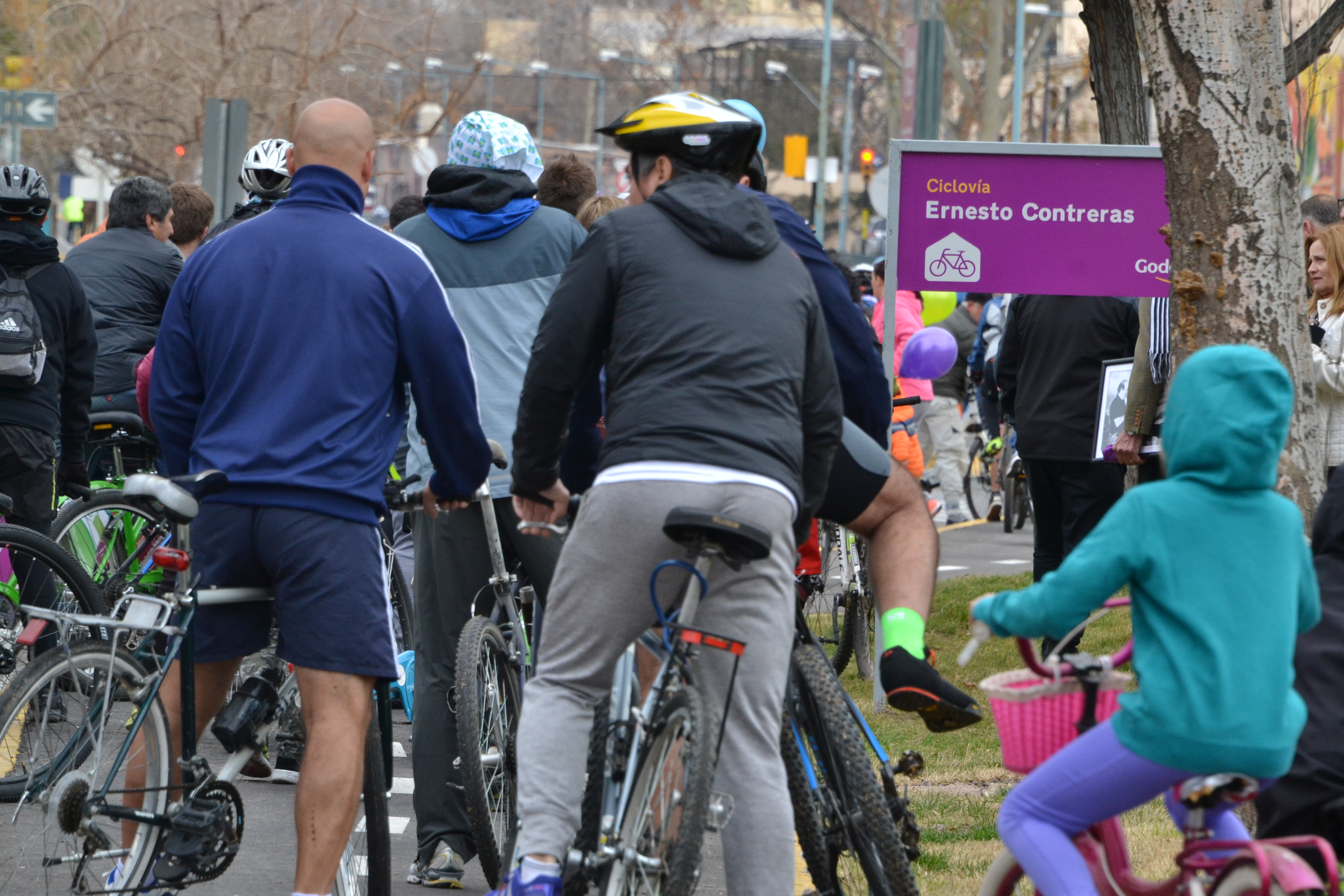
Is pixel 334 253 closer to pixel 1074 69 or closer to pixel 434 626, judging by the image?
pixel 434 626

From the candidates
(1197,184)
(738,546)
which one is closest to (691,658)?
(738,546)

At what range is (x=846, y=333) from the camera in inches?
173

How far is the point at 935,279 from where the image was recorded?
7.63 meters

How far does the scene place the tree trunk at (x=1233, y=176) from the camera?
524 cm

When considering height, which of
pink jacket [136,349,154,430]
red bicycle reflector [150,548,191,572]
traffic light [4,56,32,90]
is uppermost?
traffic light [4,56,32,90]

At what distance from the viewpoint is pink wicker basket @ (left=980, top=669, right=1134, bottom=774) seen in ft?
12.0

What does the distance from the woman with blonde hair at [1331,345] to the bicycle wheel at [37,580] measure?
4521 mm

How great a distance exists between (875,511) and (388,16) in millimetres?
23489

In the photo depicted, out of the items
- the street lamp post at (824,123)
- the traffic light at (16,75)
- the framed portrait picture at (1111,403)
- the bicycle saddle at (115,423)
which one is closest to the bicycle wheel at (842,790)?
the framed portrait picture at (1111,403)

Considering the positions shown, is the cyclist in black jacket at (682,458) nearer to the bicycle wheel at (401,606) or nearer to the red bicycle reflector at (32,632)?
the red bicycle reflector at (32,632)

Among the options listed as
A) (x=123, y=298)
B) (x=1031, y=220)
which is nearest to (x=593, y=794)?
(x=1031, y=220)

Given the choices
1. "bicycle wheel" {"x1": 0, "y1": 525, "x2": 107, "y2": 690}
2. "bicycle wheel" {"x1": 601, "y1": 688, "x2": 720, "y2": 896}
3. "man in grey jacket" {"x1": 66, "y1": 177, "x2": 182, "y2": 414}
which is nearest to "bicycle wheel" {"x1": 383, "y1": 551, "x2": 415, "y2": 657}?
"bicycle wheel" {"x1": 0, "y1": 525, "x2": 107, "y2": 690}

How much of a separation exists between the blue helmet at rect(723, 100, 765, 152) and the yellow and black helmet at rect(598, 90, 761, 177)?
4.5 inches

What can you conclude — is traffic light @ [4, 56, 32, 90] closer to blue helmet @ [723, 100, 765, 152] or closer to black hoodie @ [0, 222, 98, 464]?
black hoodie @ [0, 222, 98, 464]
